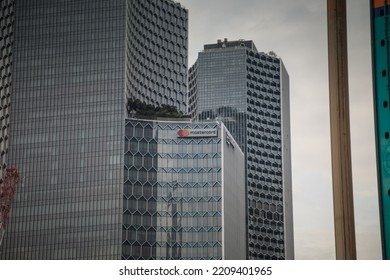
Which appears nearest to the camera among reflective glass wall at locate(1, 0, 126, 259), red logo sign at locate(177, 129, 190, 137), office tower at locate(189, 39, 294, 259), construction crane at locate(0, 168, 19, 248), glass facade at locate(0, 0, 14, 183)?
construction crane at locate(0, 168, 19, 248)

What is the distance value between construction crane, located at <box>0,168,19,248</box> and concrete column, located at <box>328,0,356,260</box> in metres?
30.2

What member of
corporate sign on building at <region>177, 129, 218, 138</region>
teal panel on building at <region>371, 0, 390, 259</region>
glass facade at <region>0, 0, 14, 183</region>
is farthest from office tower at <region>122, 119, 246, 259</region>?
teal panel on building at <region>371, 0, 390, 259</region>

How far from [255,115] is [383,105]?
227 feet

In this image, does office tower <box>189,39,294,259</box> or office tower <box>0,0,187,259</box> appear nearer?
office tower <box>0,0,187,259</box>

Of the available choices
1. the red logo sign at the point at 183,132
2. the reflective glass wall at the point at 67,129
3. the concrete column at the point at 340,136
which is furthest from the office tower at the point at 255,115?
the concrete column at the point at 340,136

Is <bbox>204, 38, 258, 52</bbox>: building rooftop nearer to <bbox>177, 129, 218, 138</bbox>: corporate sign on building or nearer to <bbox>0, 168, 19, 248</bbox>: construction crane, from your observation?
<bbox>177, 129, 218, 138</bbox>: corporate sign on building

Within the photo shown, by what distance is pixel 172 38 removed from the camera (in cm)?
7012

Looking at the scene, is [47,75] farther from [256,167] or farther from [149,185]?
[256,167]

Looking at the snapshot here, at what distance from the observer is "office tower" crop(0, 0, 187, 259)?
190ft

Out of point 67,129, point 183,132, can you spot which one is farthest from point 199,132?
point 67,129

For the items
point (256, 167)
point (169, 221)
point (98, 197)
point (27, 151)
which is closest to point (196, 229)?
point (169, 221)

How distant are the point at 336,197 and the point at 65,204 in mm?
47113

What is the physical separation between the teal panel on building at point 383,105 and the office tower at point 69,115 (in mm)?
42173

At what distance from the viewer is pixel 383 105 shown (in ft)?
52.0
